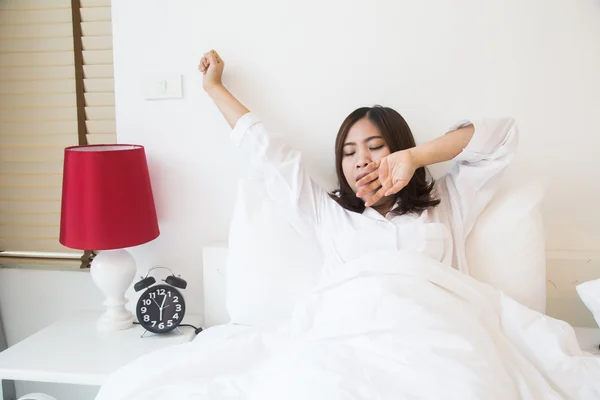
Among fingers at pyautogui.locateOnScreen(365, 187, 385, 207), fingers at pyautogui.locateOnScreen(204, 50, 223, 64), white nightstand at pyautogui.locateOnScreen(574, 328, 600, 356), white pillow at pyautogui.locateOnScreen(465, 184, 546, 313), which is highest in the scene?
fingers at pyautogui.locateOnScreen(204, 50, 223, 64)

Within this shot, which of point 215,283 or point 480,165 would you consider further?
point 215,283

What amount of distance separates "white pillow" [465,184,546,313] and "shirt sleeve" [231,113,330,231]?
1.54ft

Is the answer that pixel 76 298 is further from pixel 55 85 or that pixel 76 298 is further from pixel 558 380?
pixel 558 380

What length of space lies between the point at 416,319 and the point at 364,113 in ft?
2.11

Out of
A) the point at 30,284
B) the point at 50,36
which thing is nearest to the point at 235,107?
the point at 50,36

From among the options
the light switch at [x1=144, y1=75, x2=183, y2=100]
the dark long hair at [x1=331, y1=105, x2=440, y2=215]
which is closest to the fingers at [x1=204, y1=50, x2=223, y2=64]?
the light switch at [x1=144, y1=75, x2=183, y2=100]

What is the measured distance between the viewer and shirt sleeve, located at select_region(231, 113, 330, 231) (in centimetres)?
137

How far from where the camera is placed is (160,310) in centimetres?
148

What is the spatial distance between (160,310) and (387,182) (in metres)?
0.83

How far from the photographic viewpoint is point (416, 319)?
3.32 feet

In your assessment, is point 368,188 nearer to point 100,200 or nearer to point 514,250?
point 514,250

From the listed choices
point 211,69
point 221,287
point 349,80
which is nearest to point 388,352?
point 221,287

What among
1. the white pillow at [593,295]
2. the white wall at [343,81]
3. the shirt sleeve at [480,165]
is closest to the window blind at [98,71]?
the white wall at [343,81]

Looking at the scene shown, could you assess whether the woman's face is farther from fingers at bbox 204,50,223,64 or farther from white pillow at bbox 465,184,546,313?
fingers at bbox 204,50,223,64
